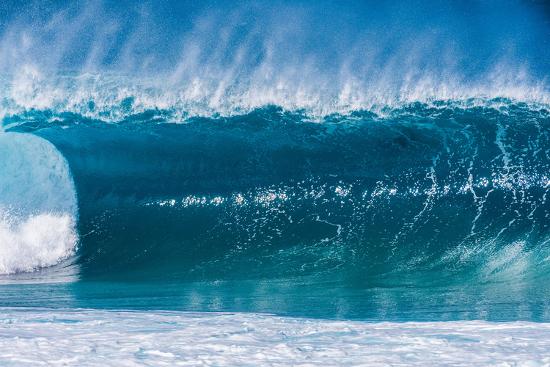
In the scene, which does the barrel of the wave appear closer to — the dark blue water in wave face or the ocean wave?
the dark blue water in wave face

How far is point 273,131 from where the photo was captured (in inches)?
264

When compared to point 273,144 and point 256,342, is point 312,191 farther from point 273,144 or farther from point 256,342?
point 256,342

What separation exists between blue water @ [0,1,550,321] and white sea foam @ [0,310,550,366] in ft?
7.88

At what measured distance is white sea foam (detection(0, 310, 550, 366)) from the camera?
273 centimetres

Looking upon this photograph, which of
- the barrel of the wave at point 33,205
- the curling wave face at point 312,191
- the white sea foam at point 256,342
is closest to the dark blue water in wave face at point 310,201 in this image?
the curling wave face at point 312,191

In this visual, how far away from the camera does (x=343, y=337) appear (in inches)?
124

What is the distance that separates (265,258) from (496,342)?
310cm

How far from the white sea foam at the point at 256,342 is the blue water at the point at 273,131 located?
7.88 feet

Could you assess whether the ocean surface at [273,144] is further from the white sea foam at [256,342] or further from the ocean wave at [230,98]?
the white sea foam at [256,342]

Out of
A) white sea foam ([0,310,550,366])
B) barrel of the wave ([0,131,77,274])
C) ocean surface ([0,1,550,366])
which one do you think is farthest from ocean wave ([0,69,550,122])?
white sea foam ([0,310,550,366])

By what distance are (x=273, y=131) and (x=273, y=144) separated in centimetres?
15

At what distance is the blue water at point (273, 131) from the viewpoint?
613 cm

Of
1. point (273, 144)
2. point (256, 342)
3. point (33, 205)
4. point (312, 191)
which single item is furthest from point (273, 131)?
point (256, 342)

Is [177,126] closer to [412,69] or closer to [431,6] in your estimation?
[412,69]
